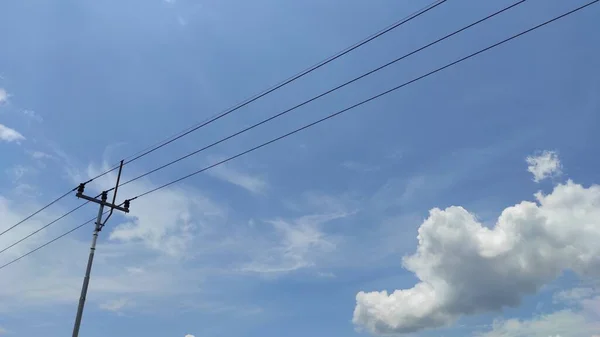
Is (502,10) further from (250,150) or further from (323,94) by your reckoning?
(250,150)

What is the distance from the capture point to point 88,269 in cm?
2716

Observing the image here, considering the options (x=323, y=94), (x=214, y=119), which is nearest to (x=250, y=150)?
(x=214, y=119)

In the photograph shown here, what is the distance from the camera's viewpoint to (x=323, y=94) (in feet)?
62.1

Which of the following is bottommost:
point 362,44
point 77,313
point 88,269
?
point 77,313

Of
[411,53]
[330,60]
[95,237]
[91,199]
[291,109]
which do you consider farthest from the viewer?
[91,199]

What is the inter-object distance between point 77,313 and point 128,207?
8562 mm

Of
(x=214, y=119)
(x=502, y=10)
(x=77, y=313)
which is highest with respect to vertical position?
(x=214, y=119)

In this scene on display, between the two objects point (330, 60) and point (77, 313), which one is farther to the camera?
point (77, 313)

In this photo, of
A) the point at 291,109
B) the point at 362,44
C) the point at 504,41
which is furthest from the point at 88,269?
the point at 504,41

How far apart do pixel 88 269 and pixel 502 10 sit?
27.0 m

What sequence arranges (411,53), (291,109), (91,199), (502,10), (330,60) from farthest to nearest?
(91,199)
(291,109)
(330,60)
(411,53)
(502,10)

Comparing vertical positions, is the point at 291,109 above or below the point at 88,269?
above

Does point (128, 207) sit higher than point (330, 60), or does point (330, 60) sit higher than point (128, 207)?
point (128, 207)

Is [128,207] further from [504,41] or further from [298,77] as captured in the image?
[504,41]
